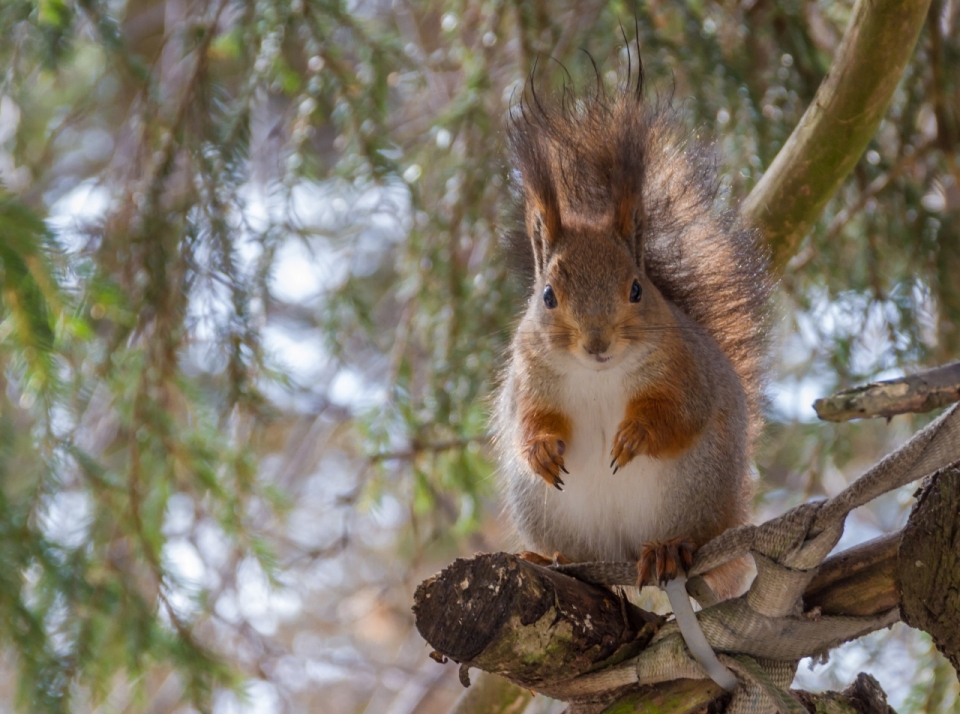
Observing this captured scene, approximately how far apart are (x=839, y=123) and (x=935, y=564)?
2.14ft

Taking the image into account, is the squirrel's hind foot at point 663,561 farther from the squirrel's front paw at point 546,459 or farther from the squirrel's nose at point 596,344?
the squirrel's nose at point 596,344

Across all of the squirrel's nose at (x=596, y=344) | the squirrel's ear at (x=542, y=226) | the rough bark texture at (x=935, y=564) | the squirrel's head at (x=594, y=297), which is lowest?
the rough bark texture at (x=935, y=564)

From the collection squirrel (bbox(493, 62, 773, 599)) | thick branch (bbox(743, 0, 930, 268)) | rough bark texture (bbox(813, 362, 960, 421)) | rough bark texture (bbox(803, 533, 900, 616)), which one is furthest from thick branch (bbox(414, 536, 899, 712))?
thick branch (bbox(743, 0, 930, 268))

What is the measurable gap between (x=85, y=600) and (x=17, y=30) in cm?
96

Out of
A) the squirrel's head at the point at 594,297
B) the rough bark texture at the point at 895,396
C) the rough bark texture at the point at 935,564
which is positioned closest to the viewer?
the rough bark texture at the point at 895,396

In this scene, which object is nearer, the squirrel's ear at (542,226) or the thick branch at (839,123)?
the thick branch at (839,123)

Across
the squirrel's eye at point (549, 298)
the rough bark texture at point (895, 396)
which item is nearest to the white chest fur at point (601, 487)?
the squirrel's eye at point (549, 298)

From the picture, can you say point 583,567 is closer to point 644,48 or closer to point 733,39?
point 644,48

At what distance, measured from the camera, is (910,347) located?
173 centimetres

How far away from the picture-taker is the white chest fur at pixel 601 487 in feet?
4.15

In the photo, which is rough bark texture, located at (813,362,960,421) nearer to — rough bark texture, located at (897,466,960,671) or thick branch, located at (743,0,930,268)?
rough bark texture, located at (897,466,960,671)

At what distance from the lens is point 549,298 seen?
1399 mm

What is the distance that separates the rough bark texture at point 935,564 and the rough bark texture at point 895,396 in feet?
0.96

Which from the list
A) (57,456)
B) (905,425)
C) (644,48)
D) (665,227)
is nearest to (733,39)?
(644,48)
